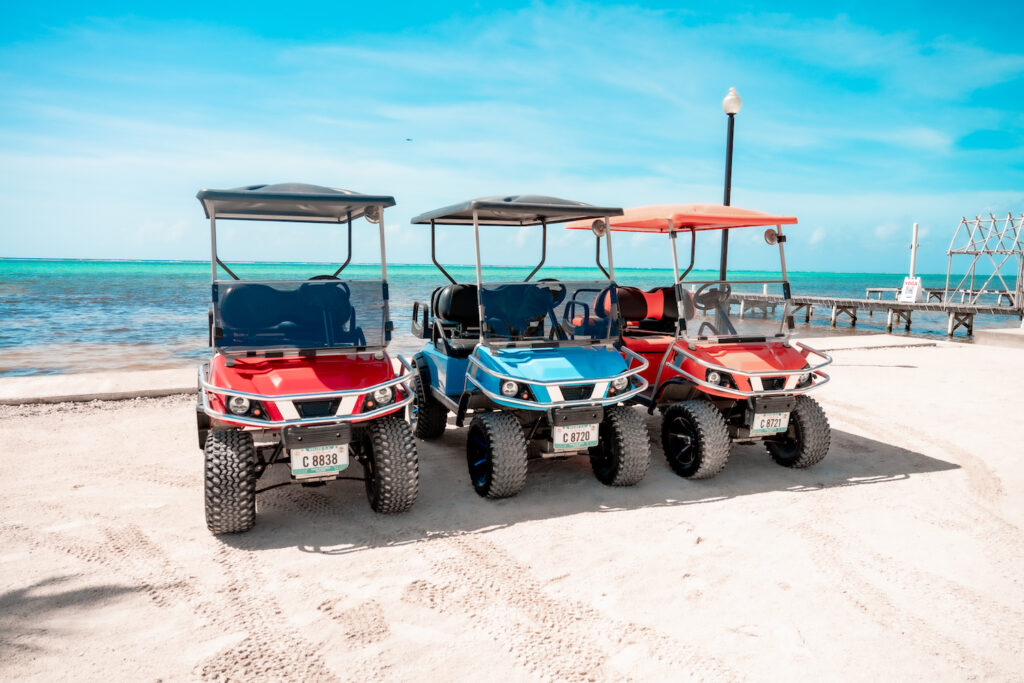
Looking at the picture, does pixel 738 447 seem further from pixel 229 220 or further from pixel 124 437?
pixel 124 437

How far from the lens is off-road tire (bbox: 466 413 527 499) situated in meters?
5.27

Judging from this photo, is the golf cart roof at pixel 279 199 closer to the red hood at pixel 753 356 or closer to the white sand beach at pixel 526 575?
the white sand beach at pixel 526 575

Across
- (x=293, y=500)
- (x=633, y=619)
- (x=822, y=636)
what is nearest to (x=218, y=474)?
(x=293, y=500)

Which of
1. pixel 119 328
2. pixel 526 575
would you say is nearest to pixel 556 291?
pixel 526 575

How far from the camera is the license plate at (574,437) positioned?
5.30m

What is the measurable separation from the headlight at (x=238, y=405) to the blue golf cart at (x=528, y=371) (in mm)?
1315

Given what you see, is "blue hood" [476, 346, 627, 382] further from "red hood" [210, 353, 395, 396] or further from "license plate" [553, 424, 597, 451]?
"red hood" [210, 353, 395, 396]

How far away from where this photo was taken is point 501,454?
5.26 m

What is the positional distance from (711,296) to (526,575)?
13.0 feet

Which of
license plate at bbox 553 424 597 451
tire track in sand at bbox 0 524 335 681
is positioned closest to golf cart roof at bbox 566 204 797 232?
license plate at bbox 553 424 597 451

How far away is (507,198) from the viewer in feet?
20.4

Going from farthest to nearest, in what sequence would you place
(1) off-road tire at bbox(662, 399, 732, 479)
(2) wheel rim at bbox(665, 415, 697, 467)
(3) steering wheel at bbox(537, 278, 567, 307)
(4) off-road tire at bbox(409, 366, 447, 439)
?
(4) off-road tire at bbox(409, 366, 447, 439) < (3) steering wheel at bbox(537, 278, 567, 307) < (2) wheel rim at bbox(665, 415, 697, 467) < (1) off-road tire at bbox(662, 399, 732, 479)

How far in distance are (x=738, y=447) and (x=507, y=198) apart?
3.79 m

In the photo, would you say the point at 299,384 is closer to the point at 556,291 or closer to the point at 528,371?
the point at 528,371
